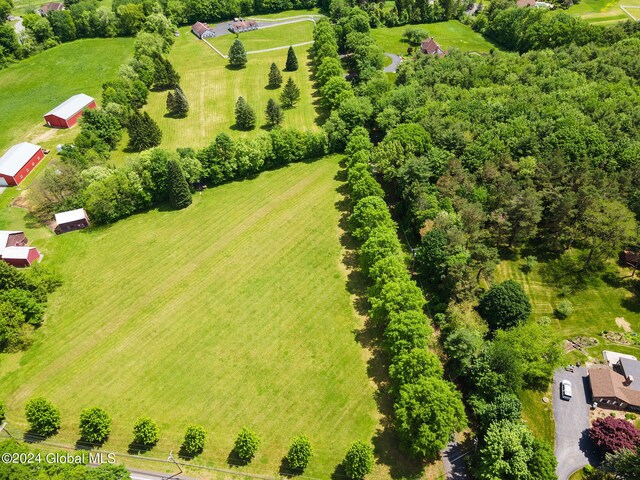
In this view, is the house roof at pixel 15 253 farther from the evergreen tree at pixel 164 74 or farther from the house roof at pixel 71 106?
the evergreen tree at pixel 164 74

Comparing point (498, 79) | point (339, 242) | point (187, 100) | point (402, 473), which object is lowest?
point (402, 473)

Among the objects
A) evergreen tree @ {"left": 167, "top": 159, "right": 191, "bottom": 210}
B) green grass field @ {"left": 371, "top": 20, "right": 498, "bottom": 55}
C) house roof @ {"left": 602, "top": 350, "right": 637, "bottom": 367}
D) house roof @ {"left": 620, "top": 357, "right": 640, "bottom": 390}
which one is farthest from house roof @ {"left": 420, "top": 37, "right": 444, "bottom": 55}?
house roof @ {"left": 620, "top": 357, "right": 640, "bottom": 390}

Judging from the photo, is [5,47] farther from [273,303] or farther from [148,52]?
[273,303]

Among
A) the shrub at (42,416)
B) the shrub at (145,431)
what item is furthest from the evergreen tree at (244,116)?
the shrub at (145,431)

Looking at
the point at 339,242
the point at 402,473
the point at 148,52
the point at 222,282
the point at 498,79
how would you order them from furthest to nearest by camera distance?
the point at 148,52
the point at 498,79
the point at 339,242
the point at 222,282
the point at 402,473

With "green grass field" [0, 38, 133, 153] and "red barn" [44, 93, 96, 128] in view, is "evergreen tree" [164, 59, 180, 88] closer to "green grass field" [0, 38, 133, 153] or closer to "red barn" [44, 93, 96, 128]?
"green grass field" [0, 38, 133, 153]

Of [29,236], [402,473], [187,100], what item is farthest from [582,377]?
[187,100]

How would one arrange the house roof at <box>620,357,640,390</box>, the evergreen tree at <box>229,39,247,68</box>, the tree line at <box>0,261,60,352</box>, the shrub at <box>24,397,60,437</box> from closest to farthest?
1. the shrub at <box>24,397,60,437</box>
2. the house roof at <box>620,357,640,390</box>
3. the tree line at <box>0,261,60,352</box>
4. the evergreen tree at <box>229,39,247,68</box>

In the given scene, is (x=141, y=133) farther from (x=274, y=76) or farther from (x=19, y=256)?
(x=274, y=76)
